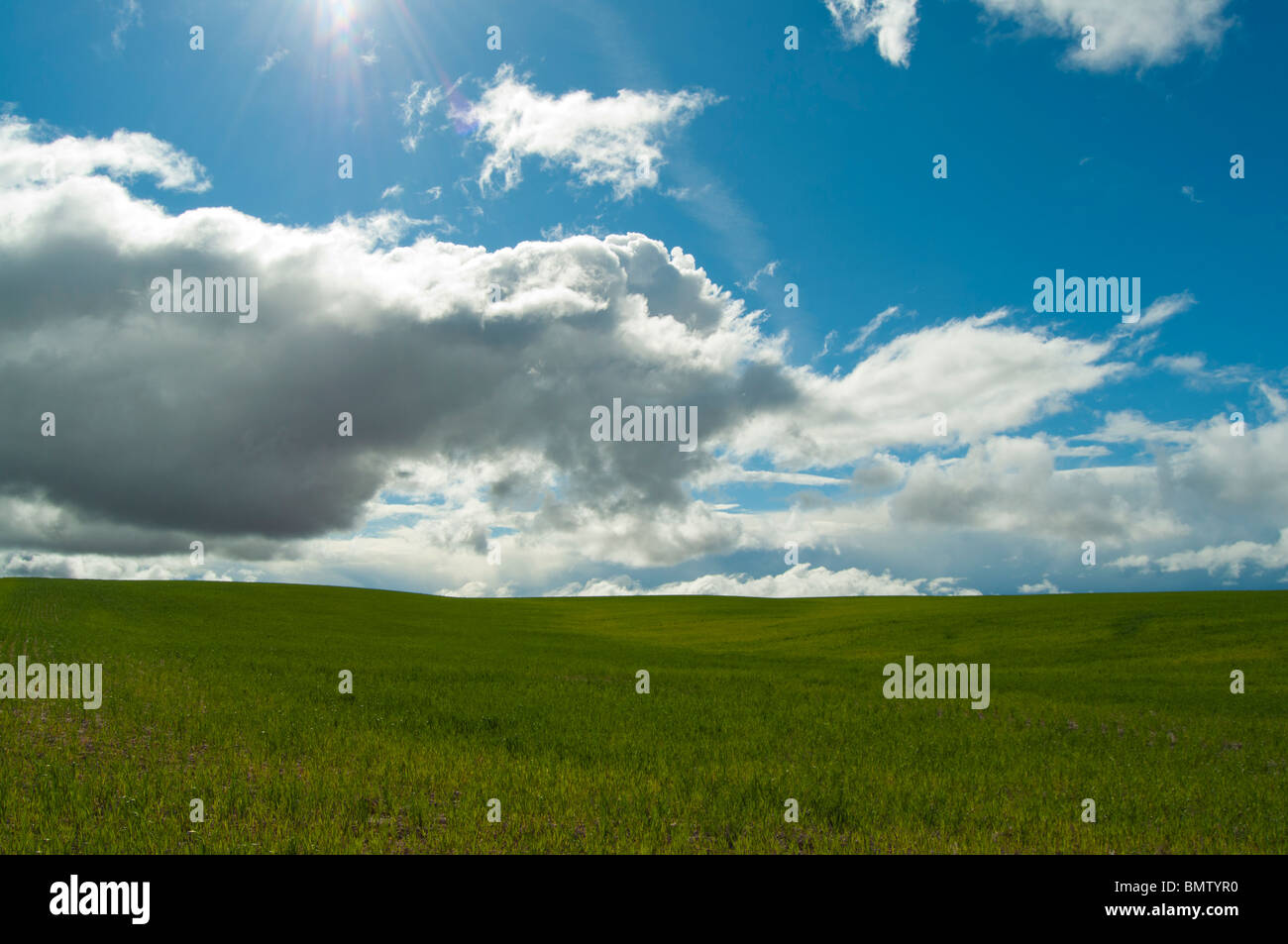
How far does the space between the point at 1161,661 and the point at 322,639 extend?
45916 millimetres

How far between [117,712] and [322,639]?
95.0ft

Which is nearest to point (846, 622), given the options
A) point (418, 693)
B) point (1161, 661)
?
point (1161, 661)

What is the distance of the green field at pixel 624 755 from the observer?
9.84 m

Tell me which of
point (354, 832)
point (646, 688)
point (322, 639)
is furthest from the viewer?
point (322, 639)

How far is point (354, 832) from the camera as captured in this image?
9656mm

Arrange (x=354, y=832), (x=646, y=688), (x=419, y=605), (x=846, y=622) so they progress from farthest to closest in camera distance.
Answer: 1. (x=419, y=605)
2. (x=846, y=622)
3. (x=646, y=688)
4. (x=354, y=832)

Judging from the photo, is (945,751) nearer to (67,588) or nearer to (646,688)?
(646,688)

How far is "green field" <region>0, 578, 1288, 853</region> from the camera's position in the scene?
984cm

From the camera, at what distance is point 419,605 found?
88938 millimetres

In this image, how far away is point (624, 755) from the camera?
14.5 m

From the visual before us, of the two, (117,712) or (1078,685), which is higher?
(117,712)
